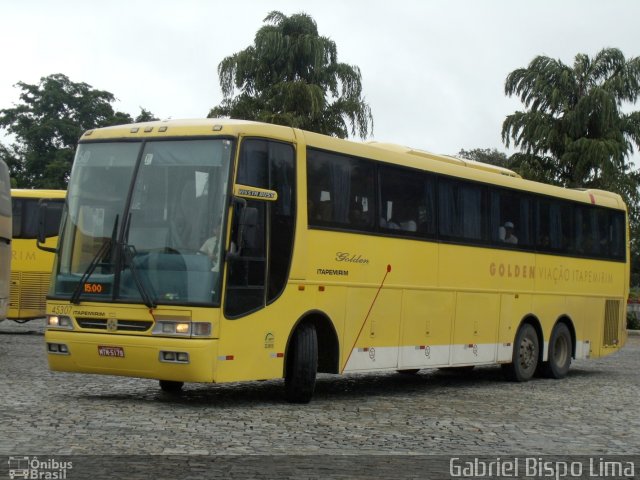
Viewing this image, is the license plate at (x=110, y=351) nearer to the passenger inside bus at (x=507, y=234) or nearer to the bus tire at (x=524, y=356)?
the passenger inside bus at (x=507, y=234)

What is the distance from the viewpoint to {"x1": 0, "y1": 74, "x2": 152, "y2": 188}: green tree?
78.0 m

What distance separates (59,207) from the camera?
1488 centimetres

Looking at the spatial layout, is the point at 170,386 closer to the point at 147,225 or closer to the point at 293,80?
the point at 147,225

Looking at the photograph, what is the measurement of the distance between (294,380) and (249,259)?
1.69 meters

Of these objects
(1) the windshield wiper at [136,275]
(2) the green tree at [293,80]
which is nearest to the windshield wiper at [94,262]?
(1) the windshield wiper at [136,275]

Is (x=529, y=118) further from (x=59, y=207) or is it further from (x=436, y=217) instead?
(x=59, y=207)

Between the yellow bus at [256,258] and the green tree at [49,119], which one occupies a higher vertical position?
the green tree at [49,119]

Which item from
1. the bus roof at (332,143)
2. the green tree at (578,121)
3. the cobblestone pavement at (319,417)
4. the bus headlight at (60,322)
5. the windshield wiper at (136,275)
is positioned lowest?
the cobblestone pavement at (319,417)

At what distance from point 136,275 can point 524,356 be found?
363 inches

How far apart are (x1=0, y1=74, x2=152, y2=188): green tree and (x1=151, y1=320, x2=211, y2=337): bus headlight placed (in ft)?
214

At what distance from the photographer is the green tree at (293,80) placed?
4384 centimetres

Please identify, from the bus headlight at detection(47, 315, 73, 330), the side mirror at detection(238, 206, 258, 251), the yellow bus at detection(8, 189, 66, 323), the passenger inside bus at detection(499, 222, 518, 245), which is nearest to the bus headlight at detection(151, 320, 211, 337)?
the side mirror at detection(238, 206, 258, 251)

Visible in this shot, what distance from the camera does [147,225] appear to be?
13.7 m

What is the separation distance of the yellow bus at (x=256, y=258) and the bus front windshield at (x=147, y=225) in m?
0.02
